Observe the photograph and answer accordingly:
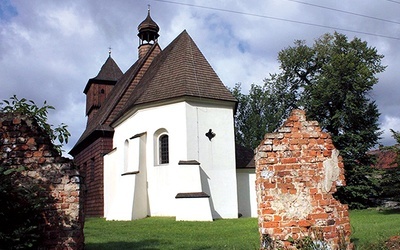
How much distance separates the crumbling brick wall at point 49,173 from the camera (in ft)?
19.5

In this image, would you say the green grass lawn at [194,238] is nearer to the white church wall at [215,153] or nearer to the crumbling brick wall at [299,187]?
the crumbling brick wall at [299,187]

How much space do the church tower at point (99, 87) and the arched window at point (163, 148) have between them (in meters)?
15.4

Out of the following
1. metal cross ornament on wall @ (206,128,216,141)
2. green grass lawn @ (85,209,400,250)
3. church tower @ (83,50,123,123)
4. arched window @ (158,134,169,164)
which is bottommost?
green grass lawn @ (85,209,400,250)

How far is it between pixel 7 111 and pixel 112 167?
16765 mm

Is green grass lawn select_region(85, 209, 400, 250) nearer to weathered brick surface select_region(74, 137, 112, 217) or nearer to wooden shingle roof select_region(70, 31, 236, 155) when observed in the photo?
wooden shingle roof select_region(70, 31, 236, 155)

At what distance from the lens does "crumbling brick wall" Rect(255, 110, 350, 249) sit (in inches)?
247

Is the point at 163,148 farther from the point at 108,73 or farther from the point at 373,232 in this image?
the point at 108,73

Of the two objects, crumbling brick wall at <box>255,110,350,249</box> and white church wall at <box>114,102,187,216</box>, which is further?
white church wall at <box>114,102,187,216</box>

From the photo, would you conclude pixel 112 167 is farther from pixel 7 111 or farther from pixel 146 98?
pixel 7 111

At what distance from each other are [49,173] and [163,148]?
1356cm

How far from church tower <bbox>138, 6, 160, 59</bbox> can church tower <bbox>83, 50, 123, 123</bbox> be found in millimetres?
5583

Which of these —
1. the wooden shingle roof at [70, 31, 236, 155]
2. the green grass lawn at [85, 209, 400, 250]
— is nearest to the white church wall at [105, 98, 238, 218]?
the wooden shingle roof at [70, 31, 236, 155]

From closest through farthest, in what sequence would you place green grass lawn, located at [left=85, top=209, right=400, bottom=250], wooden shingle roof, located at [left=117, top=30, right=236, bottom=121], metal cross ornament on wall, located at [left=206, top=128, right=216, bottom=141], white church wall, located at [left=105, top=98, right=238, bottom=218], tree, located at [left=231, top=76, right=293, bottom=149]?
green grass lawn, located at [left=85, top=209, right=400, bottom=250]
white church wall, located at [left=105, top=98, right=238, bottom=218]
metal cross ornament on wall, located at [left=206, top=128, right=216, bottom=141]
wooden shingle roof, located at [left=117, top=30, right=236, bottom=121]
tree, located at [left=231, top=76, right=293, bottom=149]

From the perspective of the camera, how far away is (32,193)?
18.7 ft
